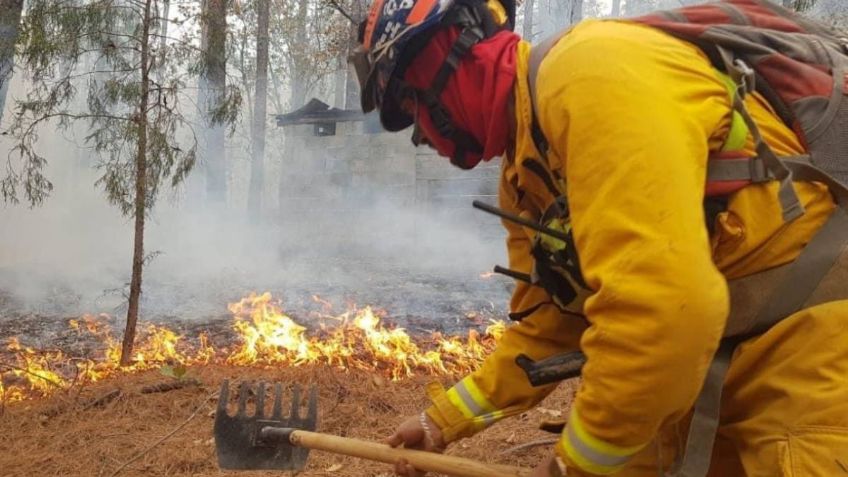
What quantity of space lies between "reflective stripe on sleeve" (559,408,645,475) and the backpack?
250 mm

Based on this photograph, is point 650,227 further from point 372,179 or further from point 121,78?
point 372,179

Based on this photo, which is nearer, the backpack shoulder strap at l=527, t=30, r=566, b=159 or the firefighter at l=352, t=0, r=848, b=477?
the firefighter at l=352, t=0, r=848, b=477

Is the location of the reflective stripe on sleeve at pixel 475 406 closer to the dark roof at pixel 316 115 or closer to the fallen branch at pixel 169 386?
the fallen branch at pixel 169 386

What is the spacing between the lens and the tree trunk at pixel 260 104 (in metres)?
21.6

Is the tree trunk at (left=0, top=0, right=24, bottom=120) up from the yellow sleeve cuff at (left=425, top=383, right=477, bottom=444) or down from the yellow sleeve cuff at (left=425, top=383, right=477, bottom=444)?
up

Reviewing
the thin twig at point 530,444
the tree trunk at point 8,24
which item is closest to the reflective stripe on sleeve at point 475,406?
A: the thin twig at point 530,444

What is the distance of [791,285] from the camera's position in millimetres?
1659

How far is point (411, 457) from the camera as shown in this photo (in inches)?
93.4

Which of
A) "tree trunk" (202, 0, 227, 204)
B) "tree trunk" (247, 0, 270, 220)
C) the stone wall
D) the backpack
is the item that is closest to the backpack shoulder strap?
the backpack

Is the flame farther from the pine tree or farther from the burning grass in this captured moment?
the pine tree

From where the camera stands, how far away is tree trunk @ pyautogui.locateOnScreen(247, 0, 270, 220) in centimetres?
2159

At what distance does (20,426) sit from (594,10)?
5142 centimetres

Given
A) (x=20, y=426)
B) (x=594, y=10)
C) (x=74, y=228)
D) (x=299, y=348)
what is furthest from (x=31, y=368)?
(x=594, y=10)

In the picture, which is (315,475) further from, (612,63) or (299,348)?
(612,63)
